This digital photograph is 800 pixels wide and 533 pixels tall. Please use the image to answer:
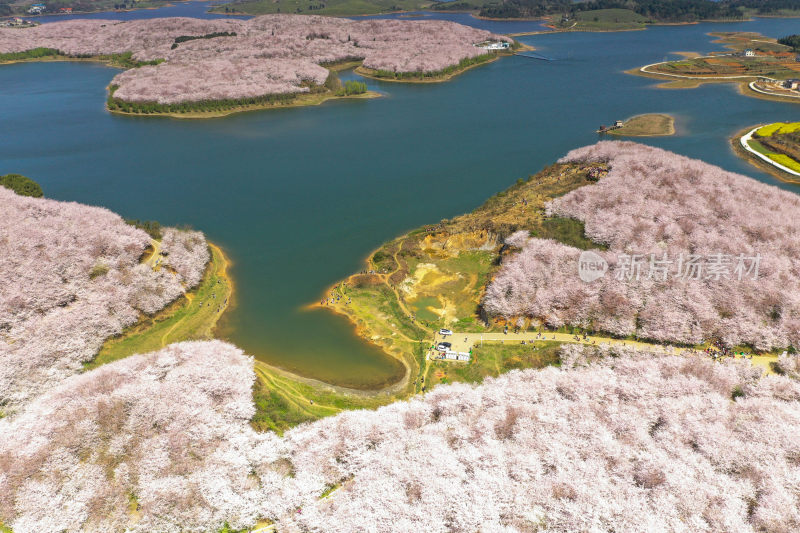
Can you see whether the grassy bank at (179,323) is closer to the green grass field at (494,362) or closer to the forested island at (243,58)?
the green grass field at (494,362)

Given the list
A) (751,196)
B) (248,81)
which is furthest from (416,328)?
(248,81)

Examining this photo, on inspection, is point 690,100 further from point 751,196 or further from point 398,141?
point 398,141

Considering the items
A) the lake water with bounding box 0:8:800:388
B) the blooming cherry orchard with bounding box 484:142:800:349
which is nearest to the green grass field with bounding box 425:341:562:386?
the blooming cherry orchard with bounding box 484:142:800:349

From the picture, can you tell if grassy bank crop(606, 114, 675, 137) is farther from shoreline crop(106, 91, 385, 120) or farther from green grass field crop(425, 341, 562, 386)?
green grass field crop(425, 341, 562, 386)

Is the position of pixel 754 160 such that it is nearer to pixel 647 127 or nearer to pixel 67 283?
pixel 647 127

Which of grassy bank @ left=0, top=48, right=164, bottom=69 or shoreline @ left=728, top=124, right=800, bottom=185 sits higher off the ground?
grassy bank @ left=0, top=48, right=164, bottom=69

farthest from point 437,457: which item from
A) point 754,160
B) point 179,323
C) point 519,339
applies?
point 754,160
